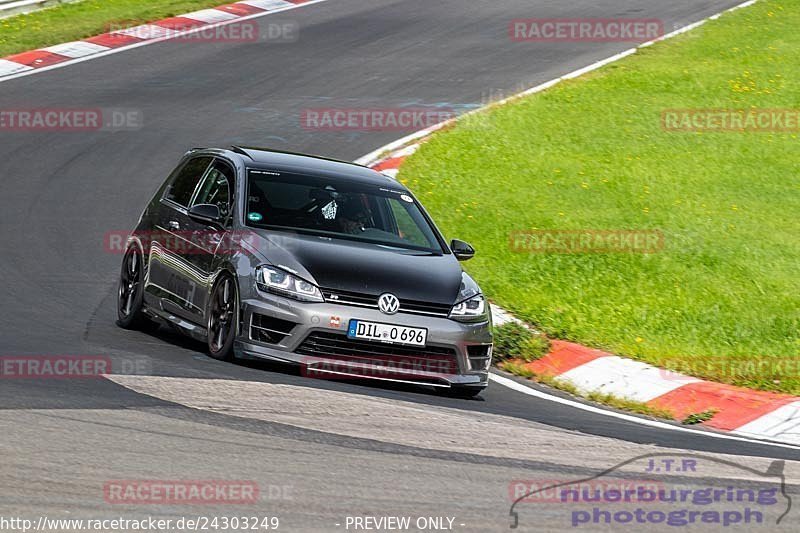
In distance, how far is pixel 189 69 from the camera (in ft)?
72.3

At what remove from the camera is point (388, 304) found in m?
9.16

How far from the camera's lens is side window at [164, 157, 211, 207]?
1101cm

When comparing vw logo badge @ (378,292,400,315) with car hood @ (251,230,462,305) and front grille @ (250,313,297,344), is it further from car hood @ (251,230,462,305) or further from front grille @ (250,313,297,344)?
front grille @ (250,313,297,344)

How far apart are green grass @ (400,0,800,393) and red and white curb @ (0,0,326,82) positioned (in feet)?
23.6

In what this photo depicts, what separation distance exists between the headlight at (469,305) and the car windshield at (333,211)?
0.65 meters

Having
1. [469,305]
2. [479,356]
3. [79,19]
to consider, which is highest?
[469,305]

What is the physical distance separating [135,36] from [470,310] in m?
16.0

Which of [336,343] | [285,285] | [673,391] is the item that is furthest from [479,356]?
[673,391]

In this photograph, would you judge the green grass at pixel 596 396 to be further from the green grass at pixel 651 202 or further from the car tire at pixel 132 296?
the car tire at pixel 132 296

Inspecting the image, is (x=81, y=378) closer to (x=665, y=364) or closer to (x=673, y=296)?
(x=665, y=364)

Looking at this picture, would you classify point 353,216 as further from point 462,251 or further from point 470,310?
point 470,310

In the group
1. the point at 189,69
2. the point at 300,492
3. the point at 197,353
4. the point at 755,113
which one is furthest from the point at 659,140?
the point at 300,492

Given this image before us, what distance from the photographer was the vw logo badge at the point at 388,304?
30.0 feet

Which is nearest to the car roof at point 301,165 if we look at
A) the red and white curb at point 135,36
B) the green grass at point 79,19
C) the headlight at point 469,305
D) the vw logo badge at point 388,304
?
the headlight at point 469,305
